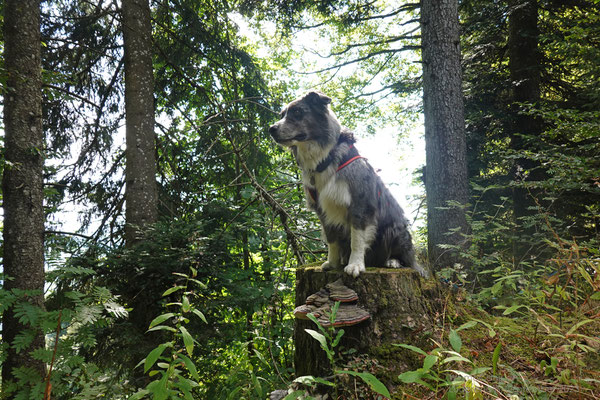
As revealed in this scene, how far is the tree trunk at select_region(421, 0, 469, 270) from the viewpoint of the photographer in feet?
20.7

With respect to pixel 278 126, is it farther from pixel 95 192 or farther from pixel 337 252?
pixel 95 192

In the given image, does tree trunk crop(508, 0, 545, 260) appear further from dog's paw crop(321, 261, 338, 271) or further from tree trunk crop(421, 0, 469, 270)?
dog's paw crop(321, 261, 338, 271)

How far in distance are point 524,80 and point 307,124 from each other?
7.33 metres

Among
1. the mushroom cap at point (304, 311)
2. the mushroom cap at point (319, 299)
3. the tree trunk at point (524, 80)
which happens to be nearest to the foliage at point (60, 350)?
the mushroom cap at point (304, 311)

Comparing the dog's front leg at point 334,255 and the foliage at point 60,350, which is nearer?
the foliage at point 60,350

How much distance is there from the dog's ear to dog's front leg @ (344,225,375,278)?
1.42 metres

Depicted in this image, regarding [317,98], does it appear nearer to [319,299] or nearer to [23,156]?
[319,299]

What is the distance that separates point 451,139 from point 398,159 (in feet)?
34.1

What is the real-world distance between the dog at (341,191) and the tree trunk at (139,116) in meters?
3.28

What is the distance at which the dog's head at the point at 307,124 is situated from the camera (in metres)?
3.59

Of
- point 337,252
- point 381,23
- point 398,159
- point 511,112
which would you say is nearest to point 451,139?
point 511,112

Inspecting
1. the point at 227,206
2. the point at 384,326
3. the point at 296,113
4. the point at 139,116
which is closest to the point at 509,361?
the point at 384,326

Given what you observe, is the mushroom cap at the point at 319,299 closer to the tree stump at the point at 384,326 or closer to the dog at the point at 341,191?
the tree stump at the point at 384,326

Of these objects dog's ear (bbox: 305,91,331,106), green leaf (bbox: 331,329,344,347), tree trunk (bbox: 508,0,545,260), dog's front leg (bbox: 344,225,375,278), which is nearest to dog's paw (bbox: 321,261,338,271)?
dog's front leg (bbox: 344,225,375,278)
